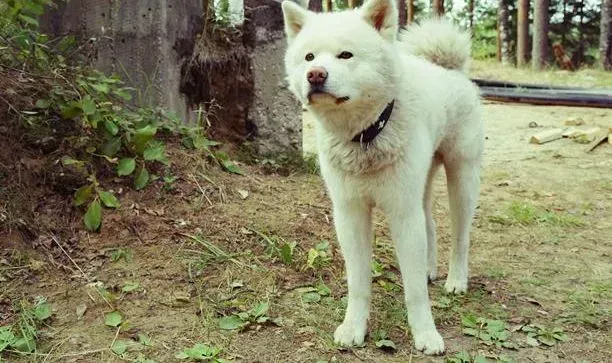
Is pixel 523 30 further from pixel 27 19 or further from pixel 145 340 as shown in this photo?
pixel 145 340

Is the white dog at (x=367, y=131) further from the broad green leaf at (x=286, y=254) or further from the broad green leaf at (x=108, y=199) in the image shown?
the broad green leaf at (x=108, y=199)

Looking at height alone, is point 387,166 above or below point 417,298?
above

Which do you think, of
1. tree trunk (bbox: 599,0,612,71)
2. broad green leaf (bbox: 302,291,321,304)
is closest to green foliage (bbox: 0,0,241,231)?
broad green leaf (bbox: 302,291,321,304)

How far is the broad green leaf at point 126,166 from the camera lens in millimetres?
4000

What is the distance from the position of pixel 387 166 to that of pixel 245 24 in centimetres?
274

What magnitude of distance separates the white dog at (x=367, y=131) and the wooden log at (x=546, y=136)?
16.8 feet

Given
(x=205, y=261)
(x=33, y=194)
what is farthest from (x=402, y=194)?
(x=33, y=194)

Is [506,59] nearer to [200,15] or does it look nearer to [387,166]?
[200,15]

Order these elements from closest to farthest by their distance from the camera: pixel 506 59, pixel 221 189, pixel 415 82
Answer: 1. pixel 415 82
2. pixel 221 189
3. pixel 506 59

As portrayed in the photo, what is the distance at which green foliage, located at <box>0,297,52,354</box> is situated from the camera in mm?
2938

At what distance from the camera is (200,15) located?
5113 millimetres

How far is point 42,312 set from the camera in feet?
10.4

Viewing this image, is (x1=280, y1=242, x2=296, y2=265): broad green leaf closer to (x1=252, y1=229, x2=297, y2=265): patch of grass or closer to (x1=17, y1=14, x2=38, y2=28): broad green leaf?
(x1=252, y1=229, x2=297, y2=265): patch of grass

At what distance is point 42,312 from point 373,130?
1793mm
